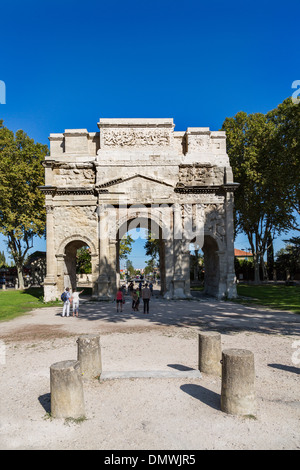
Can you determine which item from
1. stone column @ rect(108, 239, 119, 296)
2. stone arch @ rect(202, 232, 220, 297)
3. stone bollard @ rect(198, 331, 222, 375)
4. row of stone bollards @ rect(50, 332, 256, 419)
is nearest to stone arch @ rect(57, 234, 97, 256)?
stone column @ rect(108, 239, 119, 296)

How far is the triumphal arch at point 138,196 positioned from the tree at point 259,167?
628 cm

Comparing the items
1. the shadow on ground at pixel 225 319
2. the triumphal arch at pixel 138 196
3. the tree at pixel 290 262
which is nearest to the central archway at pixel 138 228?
the triumphal arch at pixel 138 196

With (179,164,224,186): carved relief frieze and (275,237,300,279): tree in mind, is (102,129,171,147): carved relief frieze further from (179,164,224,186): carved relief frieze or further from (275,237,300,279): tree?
(275,237,300,279): tree

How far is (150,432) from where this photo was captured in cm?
386

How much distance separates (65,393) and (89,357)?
1556 mm

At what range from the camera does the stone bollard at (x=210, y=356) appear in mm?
5961

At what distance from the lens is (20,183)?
87.4ft

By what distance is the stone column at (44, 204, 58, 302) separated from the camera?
1919 centimetres

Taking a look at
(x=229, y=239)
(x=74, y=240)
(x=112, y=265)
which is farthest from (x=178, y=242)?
(x=74, y=240)

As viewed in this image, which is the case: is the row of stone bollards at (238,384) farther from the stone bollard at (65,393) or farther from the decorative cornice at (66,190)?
the decorative cornice at (66,190)

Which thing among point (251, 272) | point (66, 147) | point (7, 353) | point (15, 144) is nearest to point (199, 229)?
point (66, 147)

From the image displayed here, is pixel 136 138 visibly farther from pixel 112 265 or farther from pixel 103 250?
pixel 112 265

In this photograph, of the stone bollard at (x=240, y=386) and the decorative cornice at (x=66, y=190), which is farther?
the decorative cornice at (x=66, y=190)
